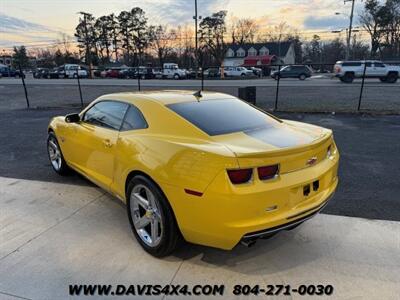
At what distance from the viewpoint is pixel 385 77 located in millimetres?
29031

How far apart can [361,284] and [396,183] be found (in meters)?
2.65

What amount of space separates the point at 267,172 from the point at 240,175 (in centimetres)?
23

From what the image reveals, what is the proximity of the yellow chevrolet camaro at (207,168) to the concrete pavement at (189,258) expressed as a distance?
0.92ft

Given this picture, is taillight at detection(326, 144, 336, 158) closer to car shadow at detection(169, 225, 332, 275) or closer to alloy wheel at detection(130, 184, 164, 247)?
car shadow at detection(169, 225, 332, 275)

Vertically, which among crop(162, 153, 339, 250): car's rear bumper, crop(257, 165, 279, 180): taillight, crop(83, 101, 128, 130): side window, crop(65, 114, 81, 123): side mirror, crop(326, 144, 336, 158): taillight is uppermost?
crop(83, 101, 128, 130): side window

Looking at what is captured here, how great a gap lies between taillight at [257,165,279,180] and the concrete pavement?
2.91 ft

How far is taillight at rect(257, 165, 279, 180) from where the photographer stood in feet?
8.55

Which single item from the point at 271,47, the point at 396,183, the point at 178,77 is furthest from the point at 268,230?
the point at 271,47

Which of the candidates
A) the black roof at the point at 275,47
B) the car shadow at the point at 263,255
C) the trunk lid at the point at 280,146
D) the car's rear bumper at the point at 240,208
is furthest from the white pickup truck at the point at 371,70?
the black roof at the point at 275,47

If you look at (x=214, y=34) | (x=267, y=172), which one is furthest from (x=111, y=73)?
(x=267, y=172)

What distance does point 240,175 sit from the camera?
2553 millimetres

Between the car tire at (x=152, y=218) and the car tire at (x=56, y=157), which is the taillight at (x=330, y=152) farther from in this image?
the car tire at (x=56, y=157)

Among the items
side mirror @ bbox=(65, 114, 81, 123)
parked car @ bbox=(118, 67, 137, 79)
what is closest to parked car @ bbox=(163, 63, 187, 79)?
parked car @ bbox=(118, 67, 137, 79)

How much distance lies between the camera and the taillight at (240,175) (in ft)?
8.32
